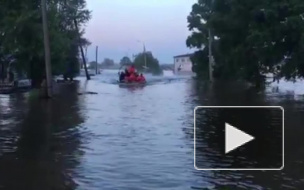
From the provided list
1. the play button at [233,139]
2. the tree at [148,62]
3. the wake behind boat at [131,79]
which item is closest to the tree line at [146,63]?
the tree at [148,62]

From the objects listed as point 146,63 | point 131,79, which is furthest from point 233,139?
point 146,63

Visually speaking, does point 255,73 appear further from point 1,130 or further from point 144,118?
point 1,130

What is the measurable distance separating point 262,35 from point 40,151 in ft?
65.4

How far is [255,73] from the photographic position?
42.2 meters

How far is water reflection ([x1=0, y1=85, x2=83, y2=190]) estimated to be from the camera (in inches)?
380

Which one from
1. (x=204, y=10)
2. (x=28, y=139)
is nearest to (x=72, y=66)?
(x=204, y=10)

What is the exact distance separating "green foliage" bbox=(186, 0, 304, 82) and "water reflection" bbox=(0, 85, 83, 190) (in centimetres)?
1258

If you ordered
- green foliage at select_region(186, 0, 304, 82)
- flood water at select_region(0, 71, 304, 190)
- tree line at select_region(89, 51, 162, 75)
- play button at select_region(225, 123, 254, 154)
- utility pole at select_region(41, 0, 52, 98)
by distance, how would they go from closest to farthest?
play button at select_region(225, 123, 254, 154)
flood water at select_region(0, 71, 304, 190)
green foliage at select_region(186, 0, 304, 82)
utility pole at select_region(41, 0, 52, 98)
tree line at select_region(89, 51, 162, 75)

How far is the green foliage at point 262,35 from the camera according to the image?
29109 mm

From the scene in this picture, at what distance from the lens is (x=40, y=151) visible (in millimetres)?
12820

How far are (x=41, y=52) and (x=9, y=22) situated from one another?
14.8 feet

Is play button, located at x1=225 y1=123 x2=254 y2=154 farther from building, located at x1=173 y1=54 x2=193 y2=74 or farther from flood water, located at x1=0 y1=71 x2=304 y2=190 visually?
building, located at x1=173 y1=54 x2=193 y2=74
